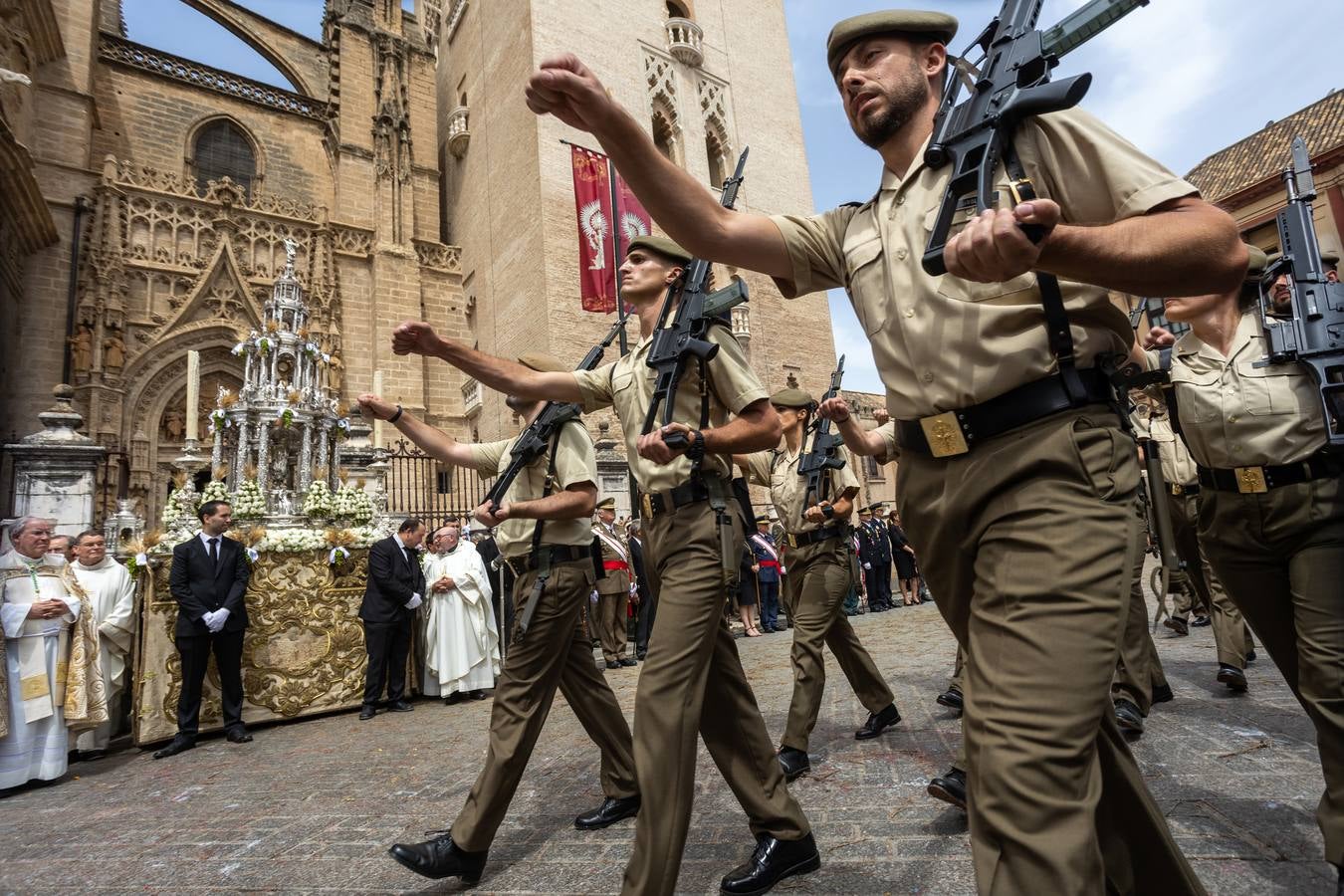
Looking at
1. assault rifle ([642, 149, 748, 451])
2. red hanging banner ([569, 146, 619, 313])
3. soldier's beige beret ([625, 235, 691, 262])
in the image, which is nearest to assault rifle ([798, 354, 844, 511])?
soldier's beige beret ([625, 235, 691, 262])

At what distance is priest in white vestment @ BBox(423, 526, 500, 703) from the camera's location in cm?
775

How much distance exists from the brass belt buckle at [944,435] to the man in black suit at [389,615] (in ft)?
22.8

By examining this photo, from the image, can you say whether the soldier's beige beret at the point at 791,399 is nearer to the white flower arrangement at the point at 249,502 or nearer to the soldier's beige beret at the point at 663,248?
the soldier's beige beret at the point at 663,248

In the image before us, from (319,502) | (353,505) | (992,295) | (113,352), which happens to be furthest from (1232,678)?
(113,352)

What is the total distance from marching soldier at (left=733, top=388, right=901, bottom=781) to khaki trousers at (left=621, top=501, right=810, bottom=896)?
3.70ft

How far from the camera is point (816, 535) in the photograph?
4555mm

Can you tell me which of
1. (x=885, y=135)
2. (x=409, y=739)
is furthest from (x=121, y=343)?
(x=885, y=135)

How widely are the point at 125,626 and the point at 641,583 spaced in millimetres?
6742

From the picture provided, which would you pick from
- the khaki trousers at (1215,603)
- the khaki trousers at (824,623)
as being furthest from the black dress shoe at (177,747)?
the khaki trousers at (1215,603)

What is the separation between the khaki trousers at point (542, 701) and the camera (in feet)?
9.40

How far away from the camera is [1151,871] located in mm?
1537

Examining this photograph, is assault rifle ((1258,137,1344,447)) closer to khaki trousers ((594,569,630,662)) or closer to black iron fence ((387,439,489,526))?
khaki trousers ((594,569,630,662))

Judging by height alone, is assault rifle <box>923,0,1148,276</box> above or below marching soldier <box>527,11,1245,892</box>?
above

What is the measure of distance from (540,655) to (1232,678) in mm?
4669
